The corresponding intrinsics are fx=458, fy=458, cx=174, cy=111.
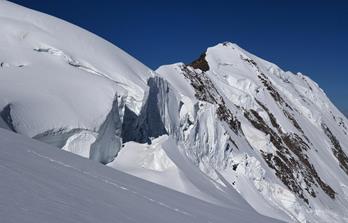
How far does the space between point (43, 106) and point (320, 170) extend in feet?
139

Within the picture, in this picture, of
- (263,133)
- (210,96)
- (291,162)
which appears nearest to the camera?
(210,96)

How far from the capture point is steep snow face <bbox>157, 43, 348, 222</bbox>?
27.0 meters

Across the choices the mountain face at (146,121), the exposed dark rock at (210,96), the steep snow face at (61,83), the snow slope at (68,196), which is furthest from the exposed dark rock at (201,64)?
the snow slope at (68,196)

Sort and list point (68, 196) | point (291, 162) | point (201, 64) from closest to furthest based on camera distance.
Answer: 1. point (68, 196)
2. point (291, 162)
3. point (201, 64)

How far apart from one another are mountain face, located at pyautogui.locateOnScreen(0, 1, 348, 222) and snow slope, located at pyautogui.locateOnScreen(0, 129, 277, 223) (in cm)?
542

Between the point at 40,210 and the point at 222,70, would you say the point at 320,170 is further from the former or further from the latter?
the point at 40,210

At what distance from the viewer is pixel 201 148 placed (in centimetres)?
2636

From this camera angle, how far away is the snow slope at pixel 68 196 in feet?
13.5

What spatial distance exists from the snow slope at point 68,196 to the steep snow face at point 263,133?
16.2m

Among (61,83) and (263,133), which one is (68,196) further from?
(263,133)

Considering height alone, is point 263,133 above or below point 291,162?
above

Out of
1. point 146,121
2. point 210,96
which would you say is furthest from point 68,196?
point 210,96

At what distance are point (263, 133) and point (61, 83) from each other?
97.7 feet

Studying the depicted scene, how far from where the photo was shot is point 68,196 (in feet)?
16.4
